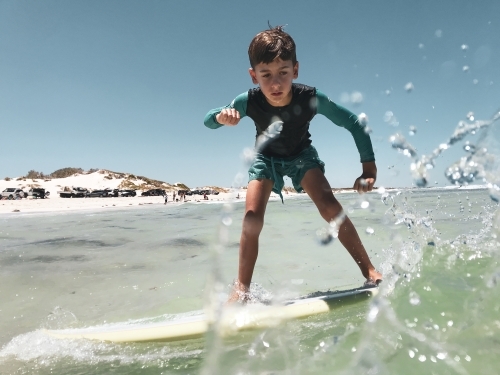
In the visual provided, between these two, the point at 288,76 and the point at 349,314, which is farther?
the point at 288,76

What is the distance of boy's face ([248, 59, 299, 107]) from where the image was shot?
2510 mm

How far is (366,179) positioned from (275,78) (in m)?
0.95

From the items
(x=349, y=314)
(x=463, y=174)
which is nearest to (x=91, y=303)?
(x=349, y=314)

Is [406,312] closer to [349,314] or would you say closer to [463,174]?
[349,314]

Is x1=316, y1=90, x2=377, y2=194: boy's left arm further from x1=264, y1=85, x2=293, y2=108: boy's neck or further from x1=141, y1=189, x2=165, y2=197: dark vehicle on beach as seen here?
x1=141, y1=189, x2=165, y2=197: dark vehicle on beach

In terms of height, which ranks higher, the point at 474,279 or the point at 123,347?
the point at 474,279

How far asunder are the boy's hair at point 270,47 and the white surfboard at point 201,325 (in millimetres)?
1564

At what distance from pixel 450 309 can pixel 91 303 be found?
2149 mm

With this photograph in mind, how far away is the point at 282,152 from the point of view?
9.25ft

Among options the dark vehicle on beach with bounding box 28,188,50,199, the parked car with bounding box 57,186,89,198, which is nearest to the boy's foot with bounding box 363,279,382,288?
the dark vehicle on beach with bounding box 28,188,50,199

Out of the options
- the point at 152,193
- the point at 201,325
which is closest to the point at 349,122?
the point at 201,325

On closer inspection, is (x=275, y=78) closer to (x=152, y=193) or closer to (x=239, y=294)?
(x=239, y=294)

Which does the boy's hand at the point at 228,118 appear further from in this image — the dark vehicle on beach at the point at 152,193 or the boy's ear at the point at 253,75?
the dark vehicle on beach at the point at 152,193

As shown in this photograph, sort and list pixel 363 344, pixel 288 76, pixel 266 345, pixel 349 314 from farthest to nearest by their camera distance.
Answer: pixel 288 76 → pixel 349 314 → pixel 266 345 → pixel 363 344
